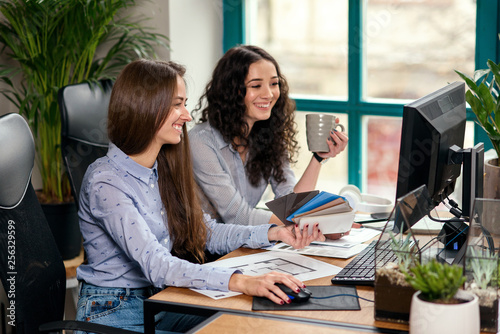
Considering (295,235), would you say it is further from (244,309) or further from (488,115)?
(488,115)

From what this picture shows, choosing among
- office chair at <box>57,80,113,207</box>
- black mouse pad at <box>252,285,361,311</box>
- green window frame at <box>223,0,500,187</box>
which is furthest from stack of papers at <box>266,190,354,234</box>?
green window frame at <box>223,0,500,187</box>

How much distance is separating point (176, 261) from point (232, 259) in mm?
239

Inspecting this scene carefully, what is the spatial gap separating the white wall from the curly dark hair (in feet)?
2.19

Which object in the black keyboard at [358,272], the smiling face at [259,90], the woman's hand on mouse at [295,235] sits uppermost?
the smiling face at [259,90]

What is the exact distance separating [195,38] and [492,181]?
1.74 metres

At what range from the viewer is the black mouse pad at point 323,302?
4.74 ft

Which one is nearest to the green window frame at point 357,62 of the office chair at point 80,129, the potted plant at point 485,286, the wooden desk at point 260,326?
the office chair at point 80,129

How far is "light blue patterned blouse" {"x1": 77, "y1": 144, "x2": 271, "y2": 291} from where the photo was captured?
1615mm

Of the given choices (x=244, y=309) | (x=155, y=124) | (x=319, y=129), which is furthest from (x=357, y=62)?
(x=244, y=309)

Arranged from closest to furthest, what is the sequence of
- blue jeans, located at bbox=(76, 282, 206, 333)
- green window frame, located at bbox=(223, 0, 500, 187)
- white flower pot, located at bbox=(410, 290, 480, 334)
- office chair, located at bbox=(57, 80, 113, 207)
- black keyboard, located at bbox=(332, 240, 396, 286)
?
white flower pot, located at bbox=(410, 290, 480, 334) → black keyboard, located at bbox=(332, 240, 396, 286) → blue jeans, located at bbox=(76, 282, 206, 333) → office chair, located at bbox=(57, 80, 113, 207) → green window frame, located at bbox=(223, 0, 500, 187)

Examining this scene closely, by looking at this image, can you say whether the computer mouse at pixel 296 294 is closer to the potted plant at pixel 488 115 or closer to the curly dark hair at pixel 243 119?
the potted plant at pixel 488 115

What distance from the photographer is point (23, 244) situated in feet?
5.43

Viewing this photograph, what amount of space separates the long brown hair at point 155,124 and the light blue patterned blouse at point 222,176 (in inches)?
12.6

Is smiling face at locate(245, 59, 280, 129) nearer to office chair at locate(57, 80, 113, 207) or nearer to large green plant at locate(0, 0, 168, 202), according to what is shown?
office chair at locate(57, 80, 113, 207)
